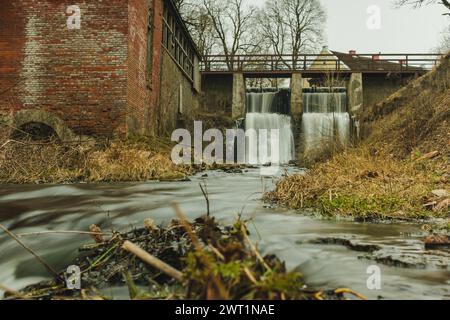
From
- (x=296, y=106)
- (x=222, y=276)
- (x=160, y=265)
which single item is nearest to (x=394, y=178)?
(x=222, y=276)

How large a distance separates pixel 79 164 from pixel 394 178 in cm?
671

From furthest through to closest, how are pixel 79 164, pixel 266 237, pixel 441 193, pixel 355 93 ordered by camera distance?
pixel 355 93
pixel 79 164
pixel 441 193
pixel 266 237

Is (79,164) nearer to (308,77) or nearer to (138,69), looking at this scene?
(138,69)

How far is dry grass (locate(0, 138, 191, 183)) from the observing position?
962 cm

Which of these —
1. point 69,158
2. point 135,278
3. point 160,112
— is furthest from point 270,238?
point 160,112

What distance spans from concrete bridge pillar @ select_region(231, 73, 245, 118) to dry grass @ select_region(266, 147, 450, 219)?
17.8 meters

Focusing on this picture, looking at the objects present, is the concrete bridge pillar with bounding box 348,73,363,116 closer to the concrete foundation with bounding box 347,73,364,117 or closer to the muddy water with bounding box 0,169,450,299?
the concrete foundation with bounding box 347,73,364,117

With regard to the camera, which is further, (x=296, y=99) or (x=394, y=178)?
(x=296, y=99)

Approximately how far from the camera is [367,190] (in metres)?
6.12

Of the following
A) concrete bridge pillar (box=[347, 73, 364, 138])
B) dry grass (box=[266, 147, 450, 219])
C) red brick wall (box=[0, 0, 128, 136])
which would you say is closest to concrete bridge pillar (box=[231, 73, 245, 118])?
concrete bridge pillar (box=[347, 73, 364, 138])

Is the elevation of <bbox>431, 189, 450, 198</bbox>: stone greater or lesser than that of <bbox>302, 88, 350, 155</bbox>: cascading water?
lesser

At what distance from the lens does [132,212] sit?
526cm
